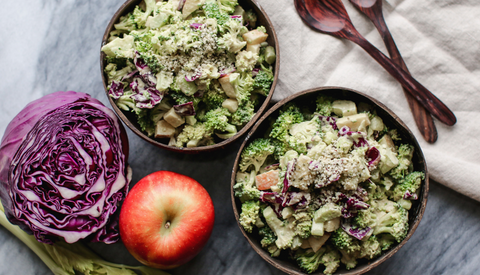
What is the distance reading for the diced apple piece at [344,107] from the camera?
1904 millimetres

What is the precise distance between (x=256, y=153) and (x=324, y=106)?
475 millimetres

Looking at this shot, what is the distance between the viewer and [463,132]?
2178mm

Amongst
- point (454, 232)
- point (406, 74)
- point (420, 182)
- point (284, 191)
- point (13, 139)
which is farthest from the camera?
point (454, 232)

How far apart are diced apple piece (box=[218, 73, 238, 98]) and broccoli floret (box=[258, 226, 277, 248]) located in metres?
0.75

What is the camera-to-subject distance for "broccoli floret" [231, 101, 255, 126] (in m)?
1.95

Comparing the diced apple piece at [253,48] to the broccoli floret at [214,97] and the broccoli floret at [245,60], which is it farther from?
the broccoli floret at [214,97]

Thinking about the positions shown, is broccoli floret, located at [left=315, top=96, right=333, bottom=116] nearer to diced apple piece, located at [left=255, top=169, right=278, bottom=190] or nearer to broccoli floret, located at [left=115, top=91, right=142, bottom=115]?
diced apple piece, located at [left=255, top=169, right=278, bottom=190]

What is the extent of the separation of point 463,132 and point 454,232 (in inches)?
26.1

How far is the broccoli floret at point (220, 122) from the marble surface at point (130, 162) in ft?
1.31

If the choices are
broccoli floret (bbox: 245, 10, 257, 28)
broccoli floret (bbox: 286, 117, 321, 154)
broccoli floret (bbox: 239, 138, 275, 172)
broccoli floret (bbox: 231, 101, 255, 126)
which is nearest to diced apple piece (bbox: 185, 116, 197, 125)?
broccoli floret (bbox: 231, 101, 255, 126)

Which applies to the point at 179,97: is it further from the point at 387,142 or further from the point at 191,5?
the point at 387,142

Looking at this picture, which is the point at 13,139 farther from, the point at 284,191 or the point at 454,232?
the point at 454,232

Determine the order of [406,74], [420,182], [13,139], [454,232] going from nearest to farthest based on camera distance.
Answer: [420,182], [13,139], [406,74], [454,232]

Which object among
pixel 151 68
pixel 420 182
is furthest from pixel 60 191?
pixel 420 182
